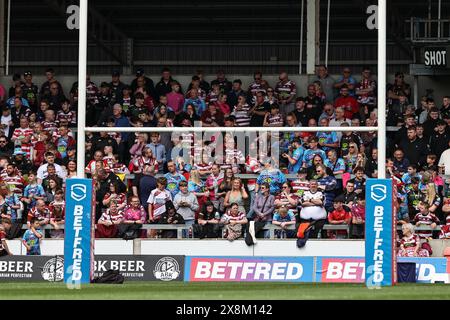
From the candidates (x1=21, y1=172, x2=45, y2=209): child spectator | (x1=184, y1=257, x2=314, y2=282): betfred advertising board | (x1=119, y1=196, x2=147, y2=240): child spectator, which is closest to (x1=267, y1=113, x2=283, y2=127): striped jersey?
(x1=119, y1=196, x2=147, y2=240): child spectator

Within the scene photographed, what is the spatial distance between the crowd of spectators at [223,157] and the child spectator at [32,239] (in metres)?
0.08

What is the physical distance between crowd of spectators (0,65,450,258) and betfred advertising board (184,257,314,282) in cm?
193

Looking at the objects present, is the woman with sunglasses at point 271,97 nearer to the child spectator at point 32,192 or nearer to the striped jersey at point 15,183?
the child spectator at point 32,192

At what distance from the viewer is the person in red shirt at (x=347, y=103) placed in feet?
76.2

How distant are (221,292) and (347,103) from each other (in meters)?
9.03

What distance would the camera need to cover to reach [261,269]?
18625 millimetres

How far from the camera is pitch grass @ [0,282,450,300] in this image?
13.6 meters

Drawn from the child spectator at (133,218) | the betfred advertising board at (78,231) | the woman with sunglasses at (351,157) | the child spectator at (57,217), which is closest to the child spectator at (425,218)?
the woman with sunglasses at (351,157)

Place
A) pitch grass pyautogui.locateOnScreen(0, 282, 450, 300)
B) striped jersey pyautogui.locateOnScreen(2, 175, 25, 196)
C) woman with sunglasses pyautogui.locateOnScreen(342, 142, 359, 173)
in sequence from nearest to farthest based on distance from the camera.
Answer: pitch grass pyautogui.locateOnScreen(0, 282, 450, 300) < woman with sunglasses pyautogui.locateOnScreen(342, 142, 359, 173) < striped jersey pyautogui.locateOnScreen(2, 175, 25, 196)

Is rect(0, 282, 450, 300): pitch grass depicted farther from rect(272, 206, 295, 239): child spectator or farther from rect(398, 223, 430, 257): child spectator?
rect(272, 206, 295, 239): child spectator

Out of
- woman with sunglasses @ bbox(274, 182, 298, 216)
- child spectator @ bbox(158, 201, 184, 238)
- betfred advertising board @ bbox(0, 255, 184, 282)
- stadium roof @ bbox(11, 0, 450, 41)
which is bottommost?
betfred advertising board @ bbox(0, 255, 184, 282)

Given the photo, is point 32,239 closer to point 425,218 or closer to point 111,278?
point 111,278
